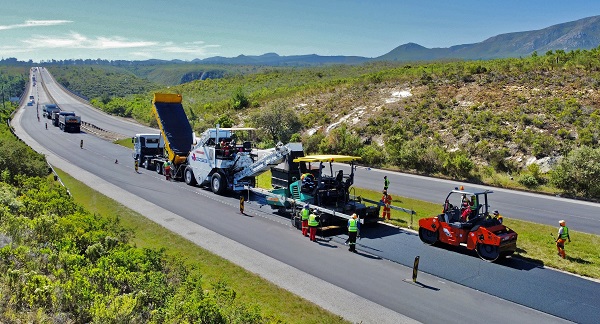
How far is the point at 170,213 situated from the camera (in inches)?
820

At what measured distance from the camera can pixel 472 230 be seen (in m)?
15.5

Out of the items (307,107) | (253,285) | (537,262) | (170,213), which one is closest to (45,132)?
(307,107)

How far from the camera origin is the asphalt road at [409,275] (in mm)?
11579

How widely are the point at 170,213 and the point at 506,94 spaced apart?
35.8 meters

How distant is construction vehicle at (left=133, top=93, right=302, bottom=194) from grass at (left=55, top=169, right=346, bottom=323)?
18.5 feet

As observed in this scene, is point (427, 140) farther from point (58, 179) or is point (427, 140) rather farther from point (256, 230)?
point (58, 179)

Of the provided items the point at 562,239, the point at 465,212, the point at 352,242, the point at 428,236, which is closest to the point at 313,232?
the point at 352,242

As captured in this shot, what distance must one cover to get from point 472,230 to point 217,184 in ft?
46.5

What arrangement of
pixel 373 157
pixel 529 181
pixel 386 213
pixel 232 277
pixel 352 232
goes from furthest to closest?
pixel 373 157, pixel 529 181, pixel 386 213, pixel 352 232, pixel 232 277

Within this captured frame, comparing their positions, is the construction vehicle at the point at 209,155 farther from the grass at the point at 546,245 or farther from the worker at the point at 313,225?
the grass at the point at 546,245

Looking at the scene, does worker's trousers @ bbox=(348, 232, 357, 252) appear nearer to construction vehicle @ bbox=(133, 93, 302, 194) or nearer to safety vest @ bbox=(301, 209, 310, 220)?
safety vest @ bbox=(301, 209, 310, 220)

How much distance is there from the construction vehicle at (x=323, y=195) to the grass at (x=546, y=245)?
2282mm

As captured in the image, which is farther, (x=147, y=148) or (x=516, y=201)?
(x=147, y=148)

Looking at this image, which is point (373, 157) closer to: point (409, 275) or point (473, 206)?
point (473, 206)
